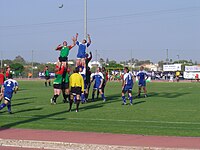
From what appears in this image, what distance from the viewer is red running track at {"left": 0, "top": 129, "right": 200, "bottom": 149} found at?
32.2 ft

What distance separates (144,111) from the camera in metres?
17.4

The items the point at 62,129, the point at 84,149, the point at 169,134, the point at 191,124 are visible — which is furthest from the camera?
the point at 191,124

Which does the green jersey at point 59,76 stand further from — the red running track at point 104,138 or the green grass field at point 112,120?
the red running track at point 104,138

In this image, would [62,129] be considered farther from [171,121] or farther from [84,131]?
[171,121]

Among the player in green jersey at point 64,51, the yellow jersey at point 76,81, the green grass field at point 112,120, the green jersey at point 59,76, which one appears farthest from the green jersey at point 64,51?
the green grass field at point 112,120

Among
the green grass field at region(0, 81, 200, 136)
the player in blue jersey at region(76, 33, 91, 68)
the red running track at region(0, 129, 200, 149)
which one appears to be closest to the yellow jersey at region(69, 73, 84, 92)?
the green grass field at region(0, 81, 200, 136)

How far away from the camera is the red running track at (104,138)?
9820 mm

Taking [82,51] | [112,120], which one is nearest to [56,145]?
[112,120]

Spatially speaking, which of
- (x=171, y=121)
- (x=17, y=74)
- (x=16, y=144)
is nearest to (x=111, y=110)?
(x=171, y=121)

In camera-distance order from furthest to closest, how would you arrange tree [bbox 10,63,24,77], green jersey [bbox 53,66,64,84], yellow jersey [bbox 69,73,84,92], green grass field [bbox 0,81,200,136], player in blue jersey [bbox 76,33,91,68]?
tree [bbox 10,63,24,77]
player in blue jersey [bbox 76,33,91,68]
green jersey [bbox 53,66,64,84]
yellow jersey [bbox 69,73,84,92]
green grass field [bbox 0,81,200,136]

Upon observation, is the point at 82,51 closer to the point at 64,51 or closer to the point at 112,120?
the point at 64,51

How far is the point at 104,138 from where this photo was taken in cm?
1064

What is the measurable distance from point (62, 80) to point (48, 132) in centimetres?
917

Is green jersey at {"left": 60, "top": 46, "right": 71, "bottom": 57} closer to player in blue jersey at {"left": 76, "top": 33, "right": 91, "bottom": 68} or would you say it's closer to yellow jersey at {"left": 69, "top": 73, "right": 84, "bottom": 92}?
player in blue jersey at {"left": 76, "top": 33, "right": 91, "bottom": 68}
